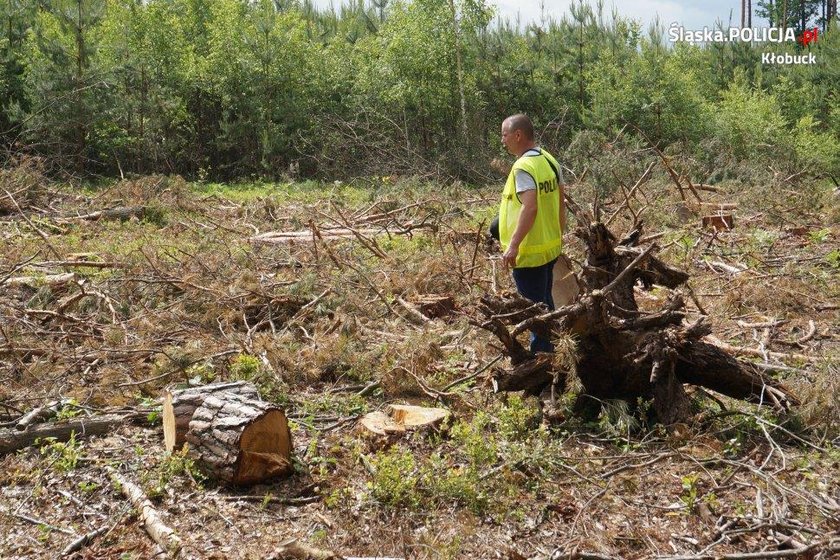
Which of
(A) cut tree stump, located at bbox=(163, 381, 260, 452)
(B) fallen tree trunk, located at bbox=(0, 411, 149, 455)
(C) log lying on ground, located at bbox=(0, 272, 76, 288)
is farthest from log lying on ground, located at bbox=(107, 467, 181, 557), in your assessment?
(C) log lying on ground, located at bbox=(0, 272, 76, 288)

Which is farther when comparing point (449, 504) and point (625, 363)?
point (625, 363)

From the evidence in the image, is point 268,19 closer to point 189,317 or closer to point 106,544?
point 189,317

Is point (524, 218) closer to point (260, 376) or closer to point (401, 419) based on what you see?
point (401, 419)

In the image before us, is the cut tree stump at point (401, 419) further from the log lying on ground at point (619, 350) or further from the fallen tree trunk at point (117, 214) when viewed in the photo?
the fallen tree trunk at point (117, 214)

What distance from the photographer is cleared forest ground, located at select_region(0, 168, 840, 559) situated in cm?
409

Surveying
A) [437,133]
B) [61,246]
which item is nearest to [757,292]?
[61,246]

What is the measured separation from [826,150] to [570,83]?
256 inches

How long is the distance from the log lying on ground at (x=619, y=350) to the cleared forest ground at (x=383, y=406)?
0.48 ft

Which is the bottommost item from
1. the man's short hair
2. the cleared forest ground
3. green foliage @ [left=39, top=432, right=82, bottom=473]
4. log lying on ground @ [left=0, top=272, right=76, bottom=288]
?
the cleared forest ground

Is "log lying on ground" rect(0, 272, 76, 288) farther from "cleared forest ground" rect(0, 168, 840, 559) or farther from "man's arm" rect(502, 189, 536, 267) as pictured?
"man's arm" rect(502, 189, 536, 267)

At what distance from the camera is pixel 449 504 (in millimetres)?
4340

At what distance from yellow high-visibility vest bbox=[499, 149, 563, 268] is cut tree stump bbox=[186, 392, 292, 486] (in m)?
1.95

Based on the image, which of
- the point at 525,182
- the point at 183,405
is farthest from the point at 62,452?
the point at 525,182

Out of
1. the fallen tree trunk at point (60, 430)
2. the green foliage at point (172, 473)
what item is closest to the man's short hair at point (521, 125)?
the green foliage at point (172, 473)
